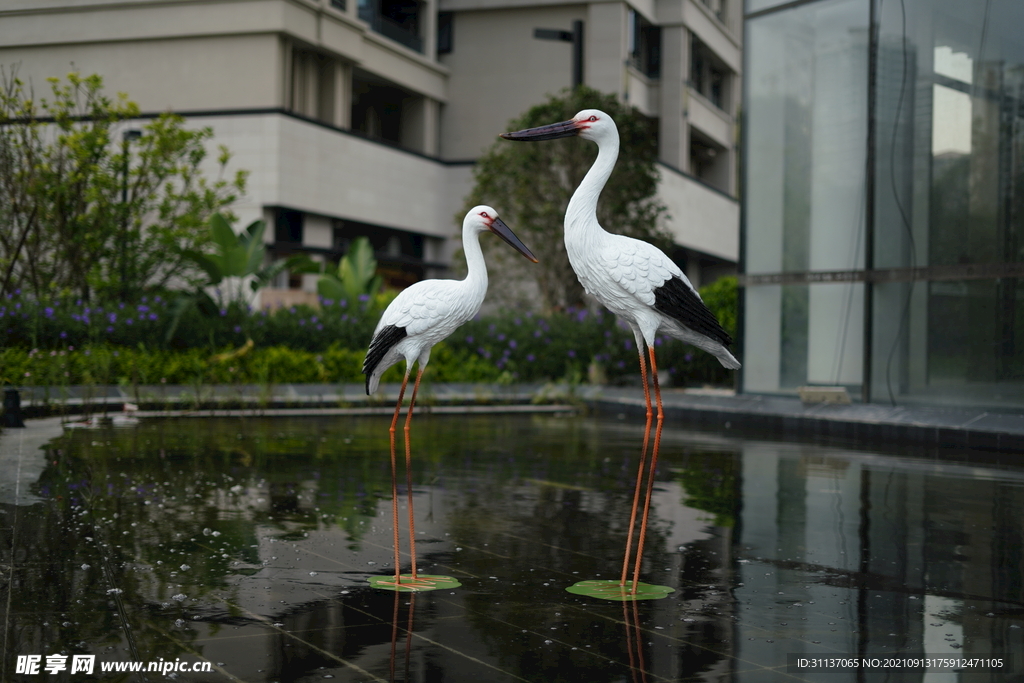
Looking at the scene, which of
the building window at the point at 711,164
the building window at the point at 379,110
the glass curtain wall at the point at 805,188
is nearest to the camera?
the glass curtain wall at the point at 805,188

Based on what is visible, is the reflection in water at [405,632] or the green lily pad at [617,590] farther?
the green lily pad at [617,590]

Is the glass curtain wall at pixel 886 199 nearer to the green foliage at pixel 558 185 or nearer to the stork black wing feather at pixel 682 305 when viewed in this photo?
the green foliage at pixel 558 185

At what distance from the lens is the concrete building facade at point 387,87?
25453 mm

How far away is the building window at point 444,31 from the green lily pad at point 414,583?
102ft

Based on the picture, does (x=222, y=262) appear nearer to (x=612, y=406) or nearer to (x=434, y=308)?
(x=612, y=406)

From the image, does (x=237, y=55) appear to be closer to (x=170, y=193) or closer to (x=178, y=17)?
(x=178, y=17)

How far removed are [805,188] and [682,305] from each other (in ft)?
39.1

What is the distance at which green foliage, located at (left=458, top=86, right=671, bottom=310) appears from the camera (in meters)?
21.1

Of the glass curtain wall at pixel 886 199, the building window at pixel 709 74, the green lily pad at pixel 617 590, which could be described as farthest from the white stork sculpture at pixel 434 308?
the building window at pixel 709 74

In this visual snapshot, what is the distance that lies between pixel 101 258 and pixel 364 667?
15.6m

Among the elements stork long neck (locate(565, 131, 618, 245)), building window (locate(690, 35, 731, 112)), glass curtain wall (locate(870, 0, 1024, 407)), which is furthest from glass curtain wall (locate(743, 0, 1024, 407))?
building window (locate(690, 35, 731, 112))

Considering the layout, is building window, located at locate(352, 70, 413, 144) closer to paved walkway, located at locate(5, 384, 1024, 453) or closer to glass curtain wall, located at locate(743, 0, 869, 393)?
paved walkway, located at locate(5, 384, 1024, 453)

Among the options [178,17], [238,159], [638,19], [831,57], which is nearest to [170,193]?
[238,159]

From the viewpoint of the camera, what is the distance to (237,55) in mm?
25719
